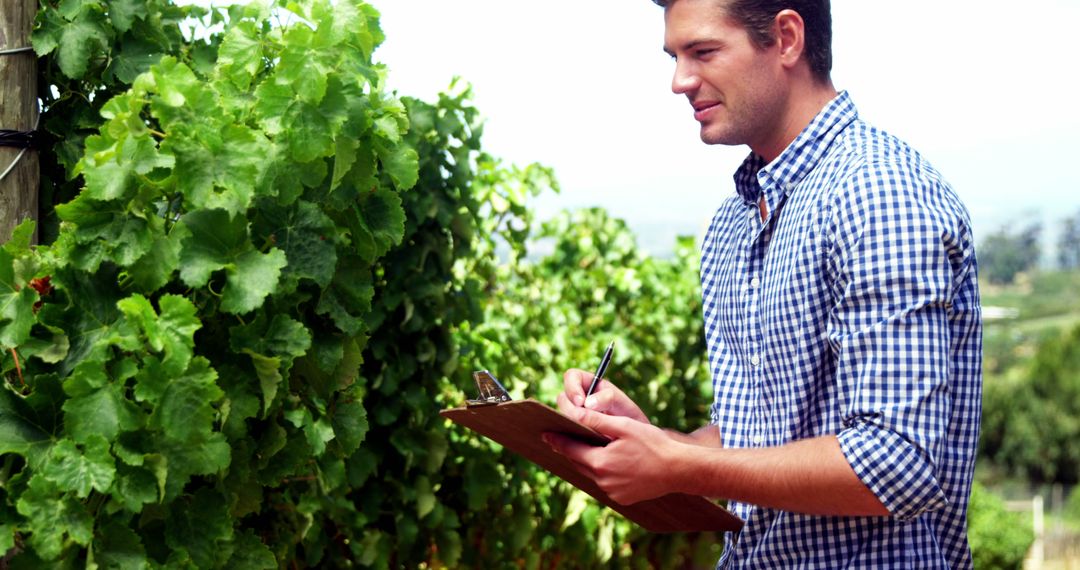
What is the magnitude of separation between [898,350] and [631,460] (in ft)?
1.18

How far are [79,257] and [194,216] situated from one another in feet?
0.55

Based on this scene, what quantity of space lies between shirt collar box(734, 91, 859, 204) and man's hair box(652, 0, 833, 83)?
0.21 feet

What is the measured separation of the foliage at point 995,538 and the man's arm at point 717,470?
51.9 feet

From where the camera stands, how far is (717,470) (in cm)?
153

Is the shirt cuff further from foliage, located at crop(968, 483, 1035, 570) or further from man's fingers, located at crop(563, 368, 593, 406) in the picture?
foliage, located at crop(968, 483, 1035, 570)

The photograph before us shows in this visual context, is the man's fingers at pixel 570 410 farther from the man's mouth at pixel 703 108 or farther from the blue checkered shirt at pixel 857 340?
the man's mouth at pixel 703 108

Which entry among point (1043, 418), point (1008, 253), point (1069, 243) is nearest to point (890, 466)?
point (1043, 418)

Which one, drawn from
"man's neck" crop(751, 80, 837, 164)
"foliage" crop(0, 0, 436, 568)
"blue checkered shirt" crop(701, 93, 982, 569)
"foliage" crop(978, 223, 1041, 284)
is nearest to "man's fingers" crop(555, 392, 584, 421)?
"blue checkered shirt" crop(701, 93, 982, 569)

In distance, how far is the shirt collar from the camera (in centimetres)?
167

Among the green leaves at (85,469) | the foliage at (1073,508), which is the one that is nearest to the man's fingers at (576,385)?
the green leaves at (85,469)

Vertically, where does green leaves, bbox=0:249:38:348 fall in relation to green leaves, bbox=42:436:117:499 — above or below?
above

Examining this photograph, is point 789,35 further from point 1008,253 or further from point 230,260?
point 1008,253

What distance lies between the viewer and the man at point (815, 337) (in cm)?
142

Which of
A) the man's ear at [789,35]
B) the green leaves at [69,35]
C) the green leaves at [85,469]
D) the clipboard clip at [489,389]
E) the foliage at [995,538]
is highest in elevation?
the green leaves at [69,35]
